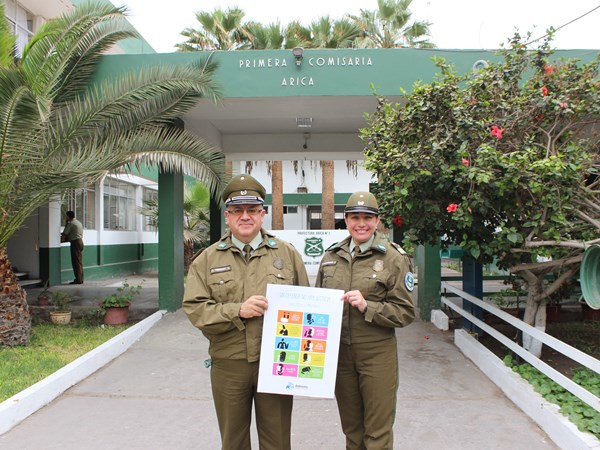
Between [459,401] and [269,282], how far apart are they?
3.01 meters

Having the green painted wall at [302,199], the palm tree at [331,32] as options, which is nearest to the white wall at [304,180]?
the green painted wall at [302,199]

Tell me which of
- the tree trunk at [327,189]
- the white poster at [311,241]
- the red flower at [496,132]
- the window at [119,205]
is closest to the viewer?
the red flower at [496,132]

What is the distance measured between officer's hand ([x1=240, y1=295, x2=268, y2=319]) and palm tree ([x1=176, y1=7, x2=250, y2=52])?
16.7 meters

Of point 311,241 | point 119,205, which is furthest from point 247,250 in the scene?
point 119,205

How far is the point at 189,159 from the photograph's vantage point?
→ 23.3 feet

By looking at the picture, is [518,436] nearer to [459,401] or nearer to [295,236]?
[459,401]

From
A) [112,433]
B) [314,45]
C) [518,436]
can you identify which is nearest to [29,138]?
[112,433]

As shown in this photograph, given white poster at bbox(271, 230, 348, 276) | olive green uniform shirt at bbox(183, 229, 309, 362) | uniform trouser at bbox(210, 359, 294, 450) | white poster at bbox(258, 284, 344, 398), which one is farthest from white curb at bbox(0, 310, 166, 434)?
white poster at bbox(271, 230, 348, 276)

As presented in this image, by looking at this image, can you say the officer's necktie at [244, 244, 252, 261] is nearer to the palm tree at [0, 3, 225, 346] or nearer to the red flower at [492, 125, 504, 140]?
the red flower at [492, 125, 504, 140]

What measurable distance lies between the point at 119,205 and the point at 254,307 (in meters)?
15.4

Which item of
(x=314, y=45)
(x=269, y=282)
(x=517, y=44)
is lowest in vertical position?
(x=269, y=282)

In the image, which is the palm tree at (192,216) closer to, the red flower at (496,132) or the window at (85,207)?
the window at (85,207)

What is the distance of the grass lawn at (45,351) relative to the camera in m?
4.88

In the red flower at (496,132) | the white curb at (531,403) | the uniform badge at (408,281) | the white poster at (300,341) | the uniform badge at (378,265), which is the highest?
the red flower at (496,132)
